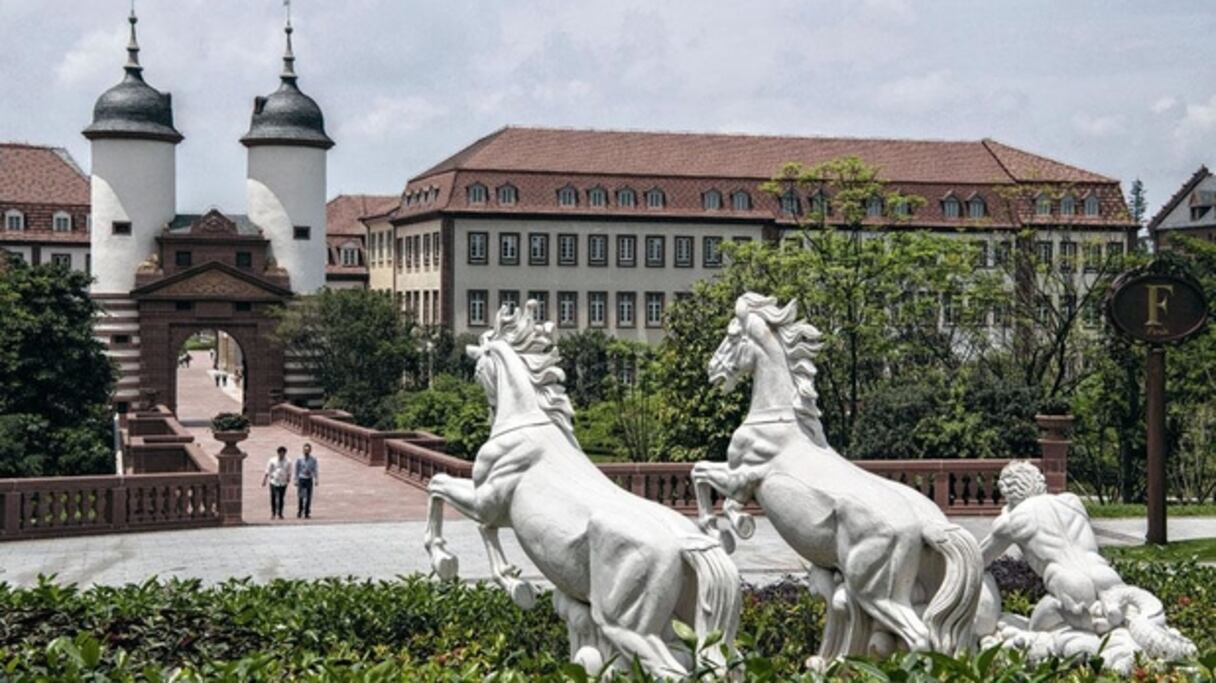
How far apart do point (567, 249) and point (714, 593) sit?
64.8 metres

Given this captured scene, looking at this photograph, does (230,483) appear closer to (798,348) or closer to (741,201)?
(798,348)

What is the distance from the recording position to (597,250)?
73500 millimetres

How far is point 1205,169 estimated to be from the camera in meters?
93.2

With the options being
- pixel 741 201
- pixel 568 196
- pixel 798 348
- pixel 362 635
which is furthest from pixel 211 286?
pixel 798 348

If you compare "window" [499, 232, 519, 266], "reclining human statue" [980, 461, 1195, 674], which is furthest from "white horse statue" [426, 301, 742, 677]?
"window" [499, 232, 519, 266]

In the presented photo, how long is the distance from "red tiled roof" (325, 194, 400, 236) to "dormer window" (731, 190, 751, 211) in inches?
885

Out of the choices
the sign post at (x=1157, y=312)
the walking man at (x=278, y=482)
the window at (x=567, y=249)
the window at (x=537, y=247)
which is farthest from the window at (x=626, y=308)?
the sign post at (x=1157, y=312)

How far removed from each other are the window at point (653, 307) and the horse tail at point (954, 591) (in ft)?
210

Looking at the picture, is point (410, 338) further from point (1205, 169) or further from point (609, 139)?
point (1205, 169)

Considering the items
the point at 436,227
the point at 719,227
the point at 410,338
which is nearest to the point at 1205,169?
the point at 719,227

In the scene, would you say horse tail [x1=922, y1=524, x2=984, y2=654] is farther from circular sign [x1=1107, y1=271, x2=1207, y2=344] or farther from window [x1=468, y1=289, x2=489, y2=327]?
window [x1=468, y1=289, x2=489, y2=327]

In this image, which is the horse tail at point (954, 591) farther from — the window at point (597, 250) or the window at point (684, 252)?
the window at point (684, 252)

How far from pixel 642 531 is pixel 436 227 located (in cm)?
6484

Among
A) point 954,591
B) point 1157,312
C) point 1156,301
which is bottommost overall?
point 954,591
